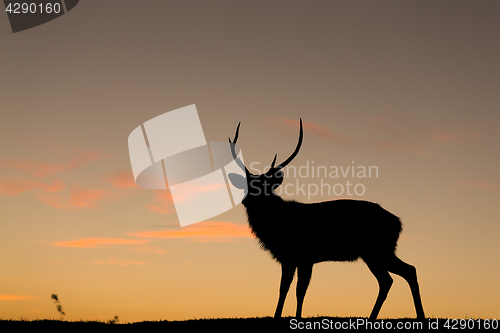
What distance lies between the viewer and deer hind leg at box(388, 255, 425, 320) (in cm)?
1102

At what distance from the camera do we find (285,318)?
1078cm

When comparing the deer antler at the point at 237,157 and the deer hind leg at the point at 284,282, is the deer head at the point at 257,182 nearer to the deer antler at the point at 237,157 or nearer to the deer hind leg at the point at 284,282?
the deer antler at the point at 237,157

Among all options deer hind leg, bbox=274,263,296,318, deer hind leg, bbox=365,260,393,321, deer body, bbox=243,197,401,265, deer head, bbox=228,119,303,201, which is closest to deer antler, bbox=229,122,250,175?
deer head, bbox=228,119,303,201

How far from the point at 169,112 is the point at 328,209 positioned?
17.3 ft

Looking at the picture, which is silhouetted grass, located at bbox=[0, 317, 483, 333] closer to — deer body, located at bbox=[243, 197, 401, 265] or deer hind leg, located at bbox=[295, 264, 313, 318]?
deer hind leg, located at bbox=[295, 264, 313, 318]

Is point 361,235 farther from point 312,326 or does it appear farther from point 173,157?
point 173,157

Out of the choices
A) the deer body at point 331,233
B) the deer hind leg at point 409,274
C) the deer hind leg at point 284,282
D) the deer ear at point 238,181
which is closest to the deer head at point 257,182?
the deer ear at point 238,181

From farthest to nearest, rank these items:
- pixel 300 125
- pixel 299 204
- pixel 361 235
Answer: pixel 300 125, pixel 299 204, pixel 361 235

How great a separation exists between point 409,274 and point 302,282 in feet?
7.17

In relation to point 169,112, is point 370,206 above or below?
below

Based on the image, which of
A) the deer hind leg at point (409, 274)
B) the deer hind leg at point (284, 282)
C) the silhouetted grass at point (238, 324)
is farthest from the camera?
the deer hind leg at point (409, 274)

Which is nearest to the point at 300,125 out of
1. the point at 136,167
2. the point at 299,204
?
the point at 299,204

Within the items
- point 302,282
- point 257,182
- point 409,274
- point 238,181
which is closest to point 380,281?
point 409,274

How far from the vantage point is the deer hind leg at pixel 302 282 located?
11062 mm
